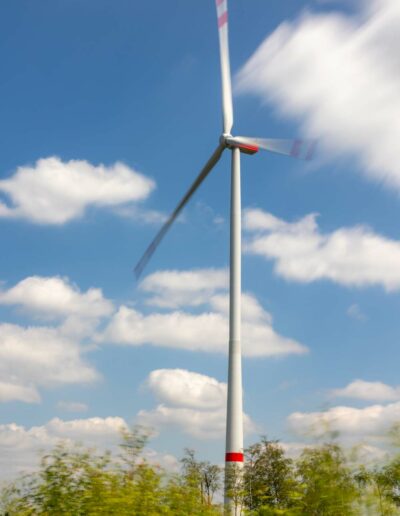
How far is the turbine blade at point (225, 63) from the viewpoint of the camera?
51625mm

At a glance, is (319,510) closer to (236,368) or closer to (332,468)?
(332,468)

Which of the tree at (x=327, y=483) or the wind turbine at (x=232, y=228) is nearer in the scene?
the tree at (x=327, y=483)

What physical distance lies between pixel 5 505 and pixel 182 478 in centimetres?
689

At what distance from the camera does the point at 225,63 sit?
5259 cm

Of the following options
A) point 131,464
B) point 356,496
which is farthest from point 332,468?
point 131,464

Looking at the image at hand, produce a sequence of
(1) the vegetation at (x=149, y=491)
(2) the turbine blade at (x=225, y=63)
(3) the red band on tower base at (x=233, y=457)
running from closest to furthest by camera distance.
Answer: (1) the vegetation at (x=149, y=491) < (3) the red band on tower base at (x=233, y=457) < (2) the turbine blade at (x=225, y=63)

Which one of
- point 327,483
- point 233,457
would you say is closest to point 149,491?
point 327,483

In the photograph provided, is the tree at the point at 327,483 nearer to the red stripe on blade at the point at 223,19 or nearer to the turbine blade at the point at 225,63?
the turbine blade at the point at 225,63

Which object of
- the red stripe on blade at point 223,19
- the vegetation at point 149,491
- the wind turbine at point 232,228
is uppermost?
the red stripe on blade at point 223,19

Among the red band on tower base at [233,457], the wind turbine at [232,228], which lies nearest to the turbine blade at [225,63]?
the wind turbine at [232,228]

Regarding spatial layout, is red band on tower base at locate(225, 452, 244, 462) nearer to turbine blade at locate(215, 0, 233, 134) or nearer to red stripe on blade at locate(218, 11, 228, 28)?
turbine blade at locate(215, 0, 233, 134)

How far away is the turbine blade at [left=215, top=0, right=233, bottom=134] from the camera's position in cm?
5162

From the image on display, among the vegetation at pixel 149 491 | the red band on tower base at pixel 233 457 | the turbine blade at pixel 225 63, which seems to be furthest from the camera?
the turbine blade at pixel 225 63

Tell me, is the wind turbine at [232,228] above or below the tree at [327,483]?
above
